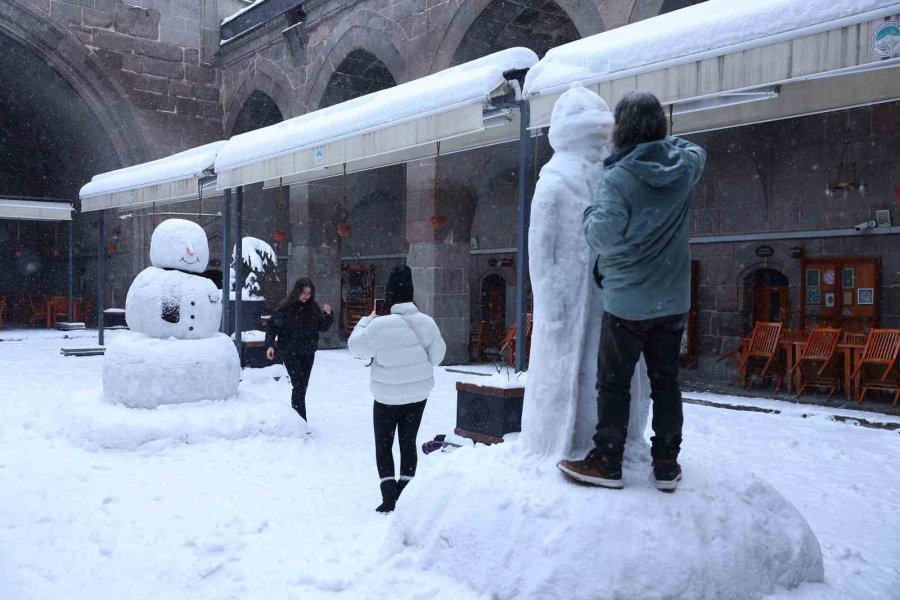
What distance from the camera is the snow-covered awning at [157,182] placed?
31.7 feet

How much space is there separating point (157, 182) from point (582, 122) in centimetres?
866

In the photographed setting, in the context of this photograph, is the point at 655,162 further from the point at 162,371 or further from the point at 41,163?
the point at 41,163

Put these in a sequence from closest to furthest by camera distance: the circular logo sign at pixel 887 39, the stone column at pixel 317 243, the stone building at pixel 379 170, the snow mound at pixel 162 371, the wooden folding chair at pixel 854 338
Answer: the circular logo sign at pixel 887 39
the snow mound at pixel 162 371
the wooden folding chair at pixel 854 338
the stone building at pixel 379 170
the stone column at pixel 317 243

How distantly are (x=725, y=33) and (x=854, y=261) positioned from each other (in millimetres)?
6896

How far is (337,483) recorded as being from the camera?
5.17 m

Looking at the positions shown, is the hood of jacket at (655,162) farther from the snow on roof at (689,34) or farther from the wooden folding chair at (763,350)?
the wooden folding chair at (763,350)

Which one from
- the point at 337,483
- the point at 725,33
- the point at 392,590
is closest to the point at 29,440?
the point at 337,483

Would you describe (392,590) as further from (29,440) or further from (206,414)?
(29,440)

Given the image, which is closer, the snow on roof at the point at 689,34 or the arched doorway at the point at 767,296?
the snow on roof at the point at 689,34

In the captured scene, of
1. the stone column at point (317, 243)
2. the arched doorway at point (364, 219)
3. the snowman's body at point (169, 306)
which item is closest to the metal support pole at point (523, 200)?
the snowman's body at point (169, 306)

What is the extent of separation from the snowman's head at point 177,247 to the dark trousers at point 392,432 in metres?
3.29

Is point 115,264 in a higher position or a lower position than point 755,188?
lower

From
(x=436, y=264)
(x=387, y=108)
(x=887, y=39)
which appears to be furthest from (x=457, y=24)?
(x=887, y=39)

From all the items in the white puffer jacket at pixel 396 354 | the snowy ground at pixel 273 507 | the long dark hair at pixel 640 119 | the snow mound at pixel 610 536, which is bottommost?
the snowy ground at pixel 273 507
